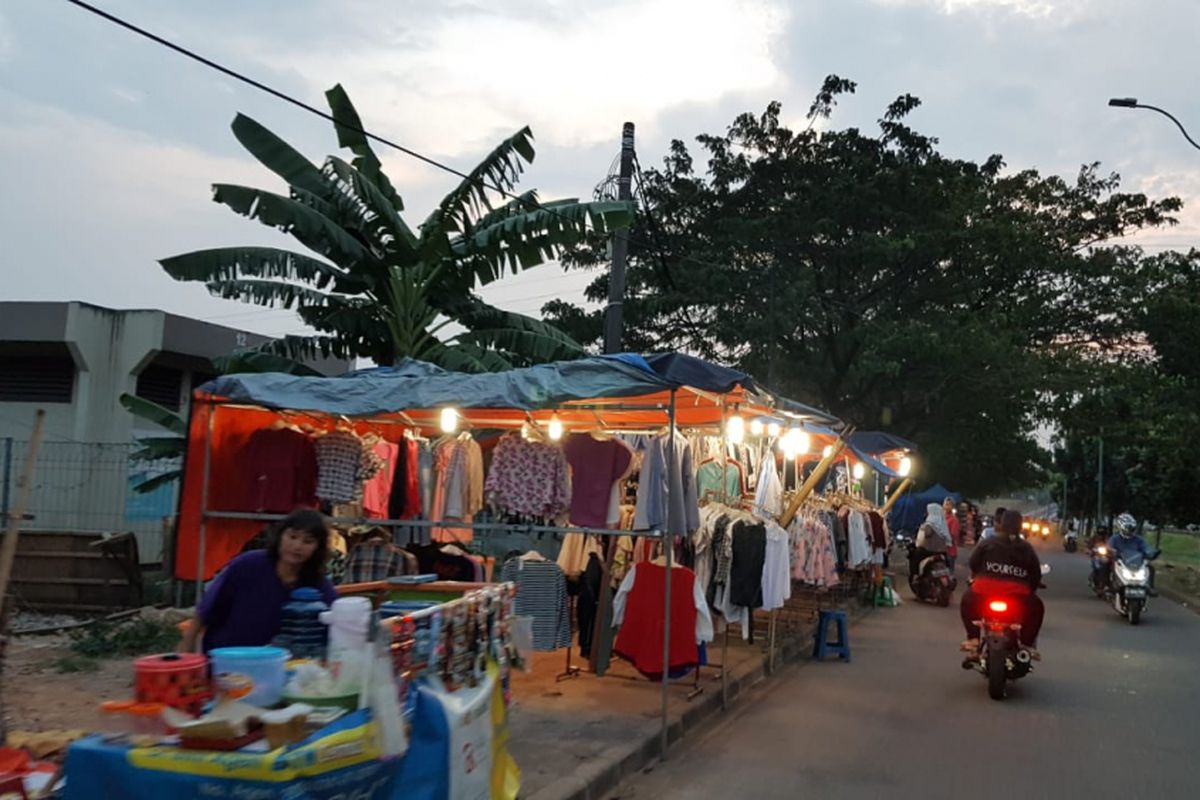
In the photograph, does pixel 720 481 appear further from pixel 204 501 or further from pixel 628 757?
pixel 204 501

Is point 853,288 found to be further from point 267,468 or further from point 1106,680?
point 267,468

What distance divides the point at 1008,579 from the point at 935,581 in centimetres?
1006

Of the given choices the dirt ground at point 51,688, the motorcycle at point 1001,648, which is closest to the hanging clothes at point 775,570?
the motorcycle at point 1001,648

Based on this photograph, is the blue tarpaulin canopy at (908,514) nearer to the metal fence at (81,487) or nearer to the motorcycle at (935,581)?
the motorcycle at (935,581)

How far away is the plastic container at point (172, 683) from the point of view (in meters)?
3.53

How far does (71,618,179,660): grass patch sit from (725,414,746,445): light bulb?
19.9 ft

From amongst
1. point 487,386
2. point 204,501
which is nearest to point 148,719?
point 487,386

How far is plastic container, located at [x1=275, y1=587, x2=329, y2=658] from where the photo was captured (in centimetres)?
459

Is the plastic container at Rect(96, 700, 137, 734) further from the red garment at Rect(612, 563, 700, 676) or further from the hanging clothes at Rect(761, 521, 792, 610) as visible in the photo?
the hanging clothes at Rect(761, 521, 792, 610)

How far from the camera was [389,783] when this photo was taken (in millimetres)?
3881

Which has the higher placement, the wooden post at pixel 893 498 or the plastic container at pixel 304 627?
the wooden post at pixel 893 498

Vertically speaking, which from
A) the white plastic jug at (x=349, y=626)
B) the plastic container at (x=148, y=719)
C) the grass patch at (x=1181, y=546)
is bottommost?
the grass patch at (x=1181, y=546)

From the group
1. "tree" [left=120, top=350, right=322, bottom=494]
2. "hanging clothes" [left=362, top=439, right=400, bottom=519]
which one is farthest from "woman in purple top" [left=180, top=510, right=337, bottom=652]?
"tree" [left=120, top=350, right=322, bottom=494]

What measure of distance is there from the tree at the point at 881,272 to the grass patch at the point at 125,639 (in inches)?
577
